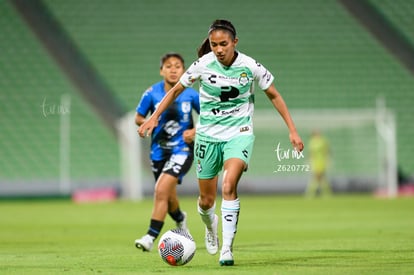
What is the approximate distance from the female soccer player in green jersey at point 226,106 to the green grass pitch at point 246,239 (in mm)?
909

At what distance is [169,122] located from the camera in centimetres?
1106

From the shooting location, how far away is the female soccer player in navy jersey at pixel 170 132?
1084 cm

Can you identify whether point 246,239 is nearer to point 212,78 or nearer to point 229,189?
point 229,189

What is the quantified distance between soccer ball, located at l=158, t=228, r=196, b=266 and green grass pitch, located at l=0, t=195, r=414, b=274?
103 millimetres

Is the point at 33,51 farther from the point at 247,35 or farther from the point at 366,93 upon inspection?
the point at 366,93

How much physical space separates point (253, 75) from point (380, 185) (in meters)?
19.1

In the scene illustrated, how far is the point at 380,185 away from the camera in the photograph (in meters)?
27.1

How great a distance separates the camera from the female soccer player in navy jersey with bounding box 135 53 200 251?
10844 millimetres

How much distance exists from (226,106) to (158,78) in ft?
64.3

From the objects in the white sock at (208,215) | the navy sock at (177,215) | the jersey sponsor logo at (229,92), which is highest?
the jersey sponsor logo at (229,92)

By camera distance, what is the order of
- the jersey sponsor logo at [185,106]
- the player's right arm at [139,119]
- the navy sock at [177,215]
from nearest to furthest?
Result: the player's right arm at [139,119], the jersey sponsor logo at [185,106], the navy sock at [177,215]

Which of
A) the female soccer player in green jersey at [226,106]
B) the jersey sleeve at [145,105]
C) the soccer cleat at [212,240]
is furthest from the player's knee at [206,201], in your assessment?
the jersey sleeve at [145,105]

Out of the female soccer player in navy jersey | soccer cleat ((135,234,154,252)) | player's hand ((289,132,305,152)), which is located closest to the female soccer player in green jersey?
player's hand ((289,132,305,152))

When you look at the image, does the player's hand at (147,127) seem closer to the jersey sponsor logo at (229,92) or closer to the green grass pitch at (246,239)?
the jersey sponsor logo at (229,92)
